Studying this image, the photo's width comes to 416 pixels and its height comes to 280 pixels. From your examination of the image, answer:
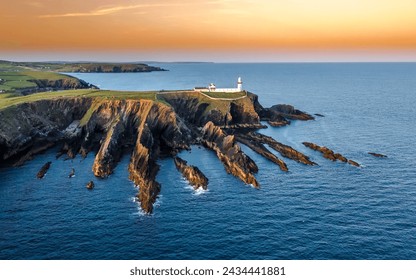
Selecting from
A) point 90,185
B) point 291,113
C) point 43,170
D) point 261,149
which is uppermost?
point 291,113

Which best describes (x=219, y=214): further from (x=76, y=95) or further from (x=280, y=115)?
(x=280, y=115)

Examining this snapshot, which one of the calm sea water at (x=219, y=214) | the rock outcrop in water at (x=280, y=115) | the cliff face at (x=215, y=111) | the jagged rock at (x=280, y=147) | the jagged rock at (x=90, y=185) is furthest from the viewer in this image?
the rock outcrop in water at (x=280, y=115)

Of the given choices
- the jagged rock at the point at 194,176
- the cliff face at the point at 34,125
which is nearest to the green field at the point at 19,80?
the cliff face at the point at 34,125

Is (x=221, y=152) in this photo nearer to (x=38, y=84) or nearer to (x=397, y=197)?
(x=397, y=197)

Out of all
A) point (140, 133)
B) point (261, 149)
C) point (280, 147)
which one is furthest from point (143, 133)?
point (280, 147)

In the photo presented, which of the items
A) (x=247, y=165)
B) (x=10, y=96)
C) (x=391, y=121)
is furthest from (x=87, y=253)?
(x=391, y=121)

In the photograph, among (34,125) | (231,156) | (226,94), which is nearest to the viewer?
(231,156)

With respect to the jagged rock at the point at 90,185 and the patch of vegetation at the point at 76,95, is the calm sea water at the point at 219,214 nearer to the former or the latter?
the jagged rock at the point at 90,185
